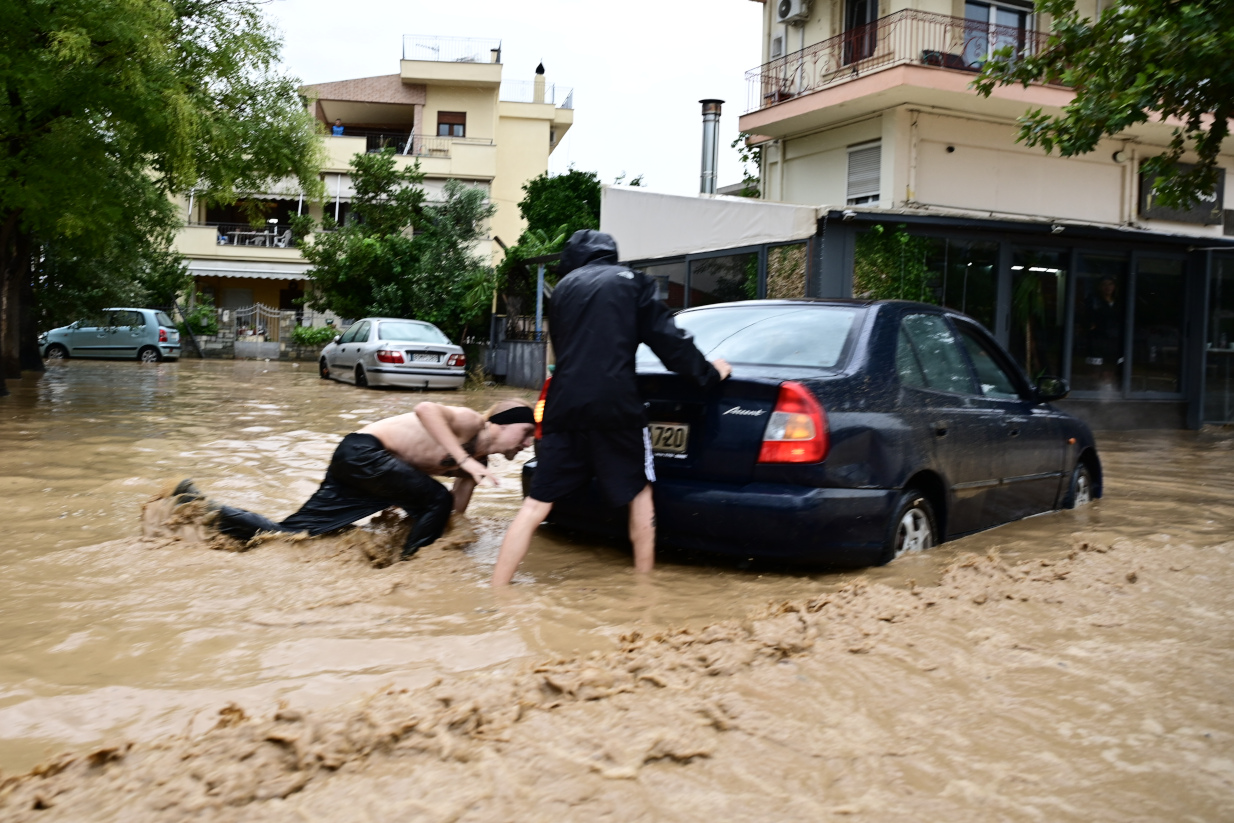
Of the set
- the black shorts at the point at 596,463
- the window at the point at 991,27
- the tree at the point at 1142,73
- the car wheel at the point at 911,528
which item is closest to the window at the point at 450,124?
the window at the point at 991,27

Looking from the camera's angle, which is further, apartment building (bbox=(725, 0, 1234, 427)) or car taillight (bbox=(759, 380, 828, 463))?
apartment building (bbox=(725, 0, 1234, 427))

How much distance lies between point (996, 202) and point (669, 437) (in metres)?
16.8

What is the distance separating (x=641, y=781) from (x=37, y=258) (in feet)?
85.1

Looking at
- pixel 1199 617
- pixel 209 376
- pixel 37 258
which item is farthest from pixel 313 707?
pixel 37 258

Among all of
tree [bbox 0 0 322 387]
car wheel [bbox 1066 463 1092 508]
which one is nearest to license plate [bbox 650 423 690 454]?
car wheel [bbox 1066 463 1092 508]

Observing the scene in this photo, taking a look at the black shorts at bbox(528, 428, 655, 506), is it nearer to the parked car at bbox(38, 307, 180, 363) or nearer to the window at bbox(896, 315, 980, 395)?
the window at bbox(896, 315, 980, 395)

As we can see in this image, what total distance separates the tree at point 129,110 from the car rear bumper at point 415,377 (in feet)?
12.2

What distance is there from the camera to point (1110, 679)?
3.56 meters

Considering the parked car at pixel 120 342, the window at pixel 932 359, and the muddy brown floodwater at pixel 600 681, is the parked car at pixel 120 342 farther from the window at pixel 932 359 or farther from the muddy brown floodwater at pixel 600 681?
the window at pixel 932 359

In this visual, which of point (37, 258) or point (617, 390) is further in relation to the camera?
point (37, 258)

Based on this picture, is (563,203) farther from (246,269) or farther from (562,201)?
(246,269)

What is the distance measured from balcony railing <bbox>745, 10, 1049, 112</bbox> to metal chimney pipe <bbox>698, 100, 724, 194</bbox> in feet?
10.9

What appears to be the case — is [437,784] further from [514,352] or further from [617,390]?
[514,352]

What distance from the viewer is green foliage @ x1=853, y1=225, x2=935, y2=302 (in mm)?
14031
